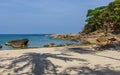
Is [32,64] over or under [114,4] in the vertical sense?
under

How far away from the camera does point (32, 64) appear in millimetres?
17656

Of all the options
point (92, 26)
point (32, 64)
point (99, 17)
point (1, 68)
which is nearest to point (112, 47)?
point (32, 64)

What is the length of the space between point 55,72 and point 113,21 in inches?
2748

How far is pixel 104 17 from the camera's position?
90.2 metres

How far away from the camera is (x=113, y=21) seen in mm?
83438

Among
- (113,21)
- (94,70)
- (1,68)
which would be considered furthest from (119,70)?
(113,21)

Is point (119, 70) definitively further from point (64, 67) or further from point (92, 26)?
point (92, 26)

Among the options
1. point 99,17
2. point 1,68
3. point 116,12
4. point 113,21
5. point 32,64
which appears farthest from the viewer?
point 99,17

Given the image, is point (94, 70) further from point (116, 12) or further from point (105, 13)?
point (105, 13)

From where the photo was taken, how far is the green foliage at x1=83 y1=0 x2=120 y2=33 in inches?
3093

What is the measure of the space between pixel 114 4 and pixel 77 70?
2582 inches

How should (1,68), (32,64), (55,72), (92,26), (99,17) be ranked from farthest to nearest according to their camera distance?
1. (92,26)
2. (99,17)
3. (32,64)
4. (1,68)
5. (55,72)

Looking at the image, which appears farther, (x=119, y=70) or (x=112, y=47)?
(x=112, y=47)

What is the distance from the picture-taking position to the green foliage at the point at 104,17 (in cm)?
7856
